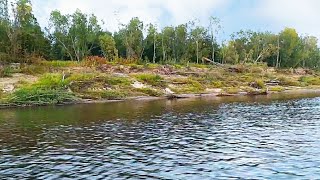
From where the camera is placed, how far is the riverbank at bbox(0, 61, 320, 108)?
64250 mm

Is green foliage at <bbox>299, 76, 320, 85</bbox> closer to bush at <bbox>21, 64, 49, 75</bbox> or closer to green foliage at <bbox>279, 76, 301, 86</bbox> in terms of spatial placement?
green foliage at <bbox>279, 76, 301, 86</bbox>

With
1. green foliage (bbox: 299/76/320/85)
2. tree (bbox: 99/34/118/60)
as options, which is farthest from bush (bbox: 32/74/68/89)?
green foliage (bbox: 299/76/320/85)

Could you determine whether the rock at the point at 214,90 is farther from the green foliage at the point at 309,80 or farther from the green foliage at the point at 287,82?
the green foliage at the point at 309,80

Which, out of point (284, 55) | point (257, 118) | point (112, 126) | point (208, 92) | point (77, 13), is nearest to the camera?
point (112, 126)

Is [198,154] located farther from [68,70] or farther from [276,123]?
[68,70]

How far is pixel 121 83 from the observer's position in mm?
77312

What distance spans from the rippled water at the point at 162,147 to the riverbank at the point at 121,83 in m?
20.3

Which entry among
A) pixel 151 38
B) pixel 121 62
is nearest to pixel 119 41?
pixel 151 38

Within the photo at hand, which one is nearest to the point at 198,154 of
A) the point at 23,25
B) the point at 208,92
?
the point at 208,92

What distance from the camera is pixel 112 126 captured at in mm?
37156

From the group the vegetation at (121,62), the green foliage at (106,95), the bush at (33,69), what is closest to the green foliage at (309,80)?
the vegetation at (121,62)

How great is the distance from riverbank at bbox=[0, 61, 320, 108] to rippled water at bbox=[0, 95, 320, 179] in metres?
20.3

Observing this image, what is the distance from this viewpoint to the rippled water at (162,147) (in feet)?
66.2

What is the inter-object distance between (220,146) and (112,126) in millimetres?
13776
